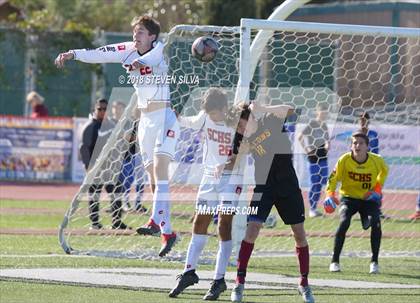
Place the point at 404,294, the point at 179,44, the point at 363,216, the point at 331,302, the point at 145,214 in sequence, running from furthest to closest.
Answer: the point at 145,214 < the point at 179,44 < the point at 363,216 < the point at 404,294 < the point at 331,302

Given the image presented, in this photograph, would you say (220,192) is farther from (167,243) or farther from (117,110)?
(117,110)

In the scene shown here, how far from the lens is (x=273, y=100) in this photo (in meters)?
17.1

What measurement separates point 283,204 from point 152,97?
191cm

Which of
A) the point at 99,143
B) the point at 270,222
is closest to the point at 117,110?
the point at 99,143

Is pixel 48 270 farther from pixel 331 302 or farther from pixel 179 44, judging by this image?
pixel 179 44

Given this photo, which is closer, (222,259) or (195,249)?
(222,259)

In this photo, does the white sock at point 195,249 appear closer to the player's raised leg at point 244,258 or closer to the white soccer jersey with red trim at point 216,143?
the player's raised leg at point 244,258

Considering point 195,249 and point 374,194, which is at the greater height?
point 374,194

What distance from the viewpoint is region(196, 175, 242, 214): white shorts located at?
413 inches

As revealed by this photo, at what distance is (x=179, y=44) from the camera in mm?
14977

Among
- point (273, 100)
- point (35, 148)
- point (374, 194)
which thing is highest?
point (273, 100)

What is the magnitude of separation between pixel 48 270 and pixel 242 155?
2749 millimetres

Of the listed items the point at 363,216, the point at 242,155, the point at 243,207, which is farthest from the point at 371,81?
the point at 242,155

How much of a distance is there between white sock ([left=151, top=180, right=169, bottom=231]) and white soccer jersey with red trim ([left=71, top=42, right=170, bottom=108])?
919 mm
